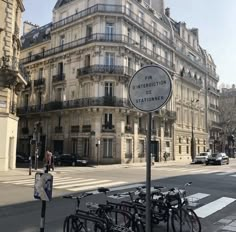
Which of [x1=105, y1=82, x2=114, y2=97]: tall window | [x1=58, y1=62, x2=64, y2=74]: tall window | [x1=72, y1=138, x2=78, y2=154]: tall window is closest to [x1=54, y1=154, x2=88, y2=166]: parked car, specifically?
[x1=72, y1=138, x2=78, y2=154]: tall window

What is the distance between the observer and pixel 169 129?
4966 cm

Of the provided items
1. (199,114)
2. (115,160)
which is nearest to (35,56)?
(115,160)

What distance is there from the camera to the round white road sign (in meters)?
4.46

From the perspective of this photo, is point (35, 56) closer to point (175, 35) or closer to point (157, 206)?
point (175, 35)

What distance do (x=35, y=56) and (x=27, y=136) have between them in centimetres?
1126

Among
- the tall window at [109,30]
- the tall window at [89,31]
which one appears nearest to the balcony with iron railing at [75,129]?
the tall window at [89,31]

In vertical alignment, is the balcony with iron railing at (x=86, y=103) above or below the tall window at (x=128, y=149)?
above

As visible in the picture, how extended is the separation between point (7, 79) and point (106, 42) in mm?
16719

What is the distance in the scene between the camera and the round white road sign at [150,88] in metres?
4.46

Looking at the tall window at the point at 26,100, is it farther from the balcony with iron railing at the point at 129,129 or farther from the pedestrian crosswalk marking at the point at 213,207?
the pedestrian crosswalk marking at the point at 213,207

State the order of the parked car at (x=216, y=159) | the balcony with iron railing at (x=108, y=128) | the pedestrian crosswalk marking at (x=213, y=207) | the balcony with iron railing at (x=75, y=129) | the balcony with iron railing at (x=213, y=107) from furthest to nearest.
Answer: the balcony with iron railing at (x=213, y=107) < the parked car at (x=216, y=159) < the balcony with iron railing at (x=75, y=129) < the balcony with iron railing at (x=108, y=128) < the pedestrian crosswalk marking at (x=213, y=207)

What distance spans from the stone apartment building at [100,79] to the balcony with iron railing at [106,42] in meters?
0.11

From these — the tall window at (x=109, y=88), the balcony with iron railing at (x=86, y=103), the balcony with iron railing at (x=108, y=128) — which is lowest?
the balcony with iron railing at (x=108, y=128)

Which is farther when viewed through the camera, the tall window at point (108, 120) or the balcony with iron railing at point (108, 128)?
the tall window at point (108, 120)
